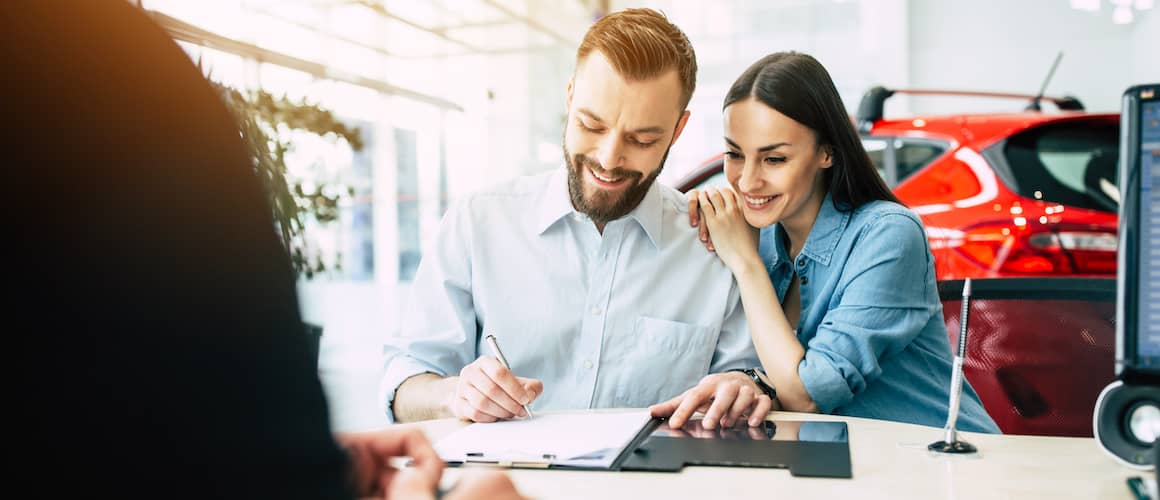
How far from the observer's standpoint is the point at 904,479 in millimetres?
1080

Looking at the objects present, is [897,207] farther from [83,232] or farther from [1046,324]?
[83,232]

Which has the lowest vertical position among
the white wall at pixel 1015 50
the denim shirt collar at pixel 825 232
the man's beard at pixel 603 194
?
the denim shirt collar at pixel 825 232

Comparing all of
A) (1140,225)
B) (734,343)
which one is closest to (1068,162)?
(734,343)

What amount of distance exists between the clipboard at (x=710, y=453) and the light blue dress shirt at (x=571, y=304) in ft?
1.58

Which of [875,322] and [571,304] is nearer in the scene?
[875,322]

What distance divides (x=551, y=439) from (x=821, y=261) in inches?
33.1

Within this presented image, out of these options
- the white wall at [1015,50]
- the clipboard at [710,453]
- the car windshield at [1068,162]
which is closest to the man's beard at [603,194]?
the clipboard at [710,453]

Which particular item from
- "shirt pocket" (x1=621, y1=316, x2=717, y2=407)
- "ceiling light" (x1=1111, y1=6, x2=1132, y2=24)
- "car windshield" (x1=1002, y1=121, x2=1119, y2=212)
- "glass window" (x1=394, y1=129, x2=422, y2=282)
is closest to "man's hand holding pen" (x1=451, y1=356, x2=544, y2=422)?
"shirt pocket" (x1=621, y1=316, x2=717, y2=407)

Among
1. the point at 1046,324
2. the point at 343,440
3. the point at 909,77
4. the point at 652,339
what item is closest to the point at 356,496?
the point at 343,440

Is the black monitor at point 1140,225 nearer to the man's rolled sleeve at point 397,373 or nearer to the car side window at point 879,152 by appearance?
the man's rolled sleeve at point 397,373

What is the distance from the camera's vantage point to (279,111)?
3.26 meters

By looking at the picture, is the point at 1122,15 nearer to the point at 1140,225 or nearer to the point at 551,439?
the point at 1140,225

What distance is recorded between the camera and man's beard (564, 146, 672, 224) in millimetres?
1876

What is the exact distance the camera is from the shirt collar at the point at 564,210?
6.28 ft
